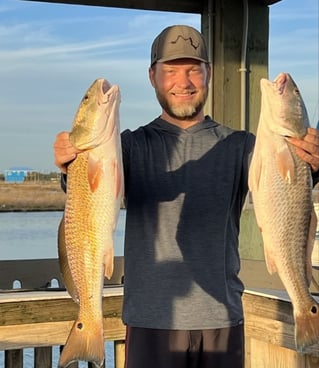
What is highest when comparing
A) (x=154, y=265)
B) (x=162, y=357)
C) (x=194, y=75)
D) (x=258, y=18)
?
(x=258, y=18)

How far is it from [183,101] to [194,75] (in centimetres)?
11

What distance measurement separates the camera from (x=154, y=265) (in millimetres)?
2787

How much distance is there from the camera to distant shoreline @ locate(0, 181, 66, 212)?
196 inches

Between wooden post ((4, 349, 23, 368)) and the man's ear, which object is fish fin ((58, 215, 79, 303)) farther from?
wooden post ((4, 349, 23, 368))

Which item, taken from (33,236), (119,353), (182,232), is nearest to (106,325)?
(119,353)

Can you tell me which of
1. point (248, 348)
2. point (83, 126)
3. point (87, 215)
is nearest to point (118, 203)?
point (87, 215)

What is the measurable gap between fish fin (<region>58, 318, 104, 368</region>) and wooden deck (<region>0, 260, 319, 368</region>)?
50.1 inches

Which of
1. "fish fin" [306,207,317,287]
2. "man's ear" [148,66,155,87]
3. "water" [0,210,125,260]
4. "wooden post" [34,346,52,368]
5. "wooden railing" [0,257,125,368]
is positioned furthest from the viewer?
"water" [0,210,125,260]

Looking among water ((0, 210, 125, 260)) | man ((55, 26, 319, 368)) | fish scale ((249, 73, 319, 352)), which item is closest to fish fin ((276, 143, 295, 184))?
fish scale ((249, 73, 319, 352))

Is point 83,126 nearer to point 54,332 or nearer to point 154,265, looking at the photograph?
point 154,265

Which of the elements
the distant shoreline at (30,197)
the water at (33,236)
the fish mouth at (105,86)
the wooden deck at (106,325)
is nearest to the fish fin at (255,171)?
the fish mouth at (105,86)

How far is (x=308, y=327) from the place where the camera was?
8.27 feet

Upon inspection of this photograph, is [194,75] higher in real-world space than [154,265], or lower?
higher

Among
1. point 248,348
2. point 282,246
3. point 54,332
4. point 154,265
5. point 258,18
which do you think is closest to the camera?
point 282,246
